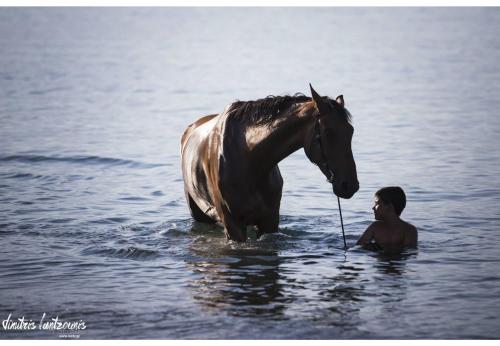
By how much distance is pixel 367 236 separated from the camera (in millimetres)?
10797

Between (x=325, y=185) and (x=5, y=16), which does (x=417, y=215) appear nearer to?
(x=325, y=185)

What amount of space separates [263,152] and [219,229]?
251cm

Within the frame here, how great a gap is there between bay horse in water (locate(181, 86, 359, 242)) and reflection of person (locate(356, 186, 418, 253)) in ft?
3.27

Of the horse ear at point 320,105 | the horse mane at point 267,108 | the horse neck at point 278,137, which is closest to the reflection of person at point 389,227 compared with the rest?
the horse neck at point 278,137

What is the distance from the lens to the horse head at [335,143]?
9.33 m

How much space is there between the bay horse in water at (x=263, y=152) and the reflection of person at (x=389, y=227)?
996mm

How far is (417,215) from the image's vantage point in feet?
42.5

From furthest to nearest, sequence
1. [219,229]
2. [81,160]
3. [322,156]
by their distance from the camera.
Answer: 1. [81,160]
2. [219,229]
3. [322,156]

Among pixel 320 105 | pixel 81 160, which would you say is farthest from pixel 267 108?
pixel 81 160

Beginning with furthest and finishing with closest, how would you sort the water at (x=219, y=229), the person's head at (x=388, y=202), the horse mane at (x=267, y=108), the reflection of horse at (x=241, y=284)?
1. the person's head at (x=388, y=202)
2. the horse mane at (x=267, y=108)
3. the reflection of horse at (x=241, y=284)
4. the water at (x=219, y=229)

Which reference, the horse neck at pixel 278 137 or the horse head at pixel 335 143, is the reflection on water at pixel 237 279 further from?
the horse head at pixel 335 143

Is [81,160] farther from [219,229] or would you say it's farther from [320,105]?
[320,105]

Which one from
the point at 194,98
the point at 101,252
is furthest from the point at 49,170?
the point at 194,98

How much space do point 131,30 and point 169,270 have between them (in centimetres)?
4005
